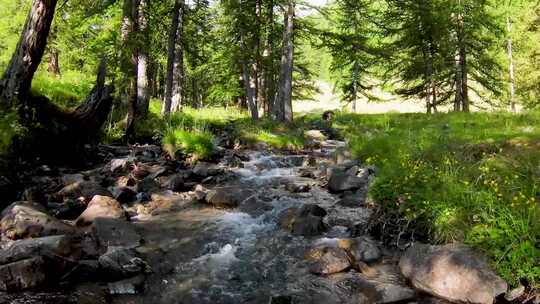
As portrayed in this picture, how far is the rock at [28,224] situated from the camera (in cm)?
639

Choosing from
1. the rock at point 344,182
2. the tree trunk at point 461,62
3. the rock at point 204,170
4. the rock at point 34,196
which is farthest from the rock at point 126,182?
the tree trunk at point 461,62

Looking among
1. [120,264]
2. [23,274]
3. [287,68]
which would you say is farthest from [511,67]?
[23,274]

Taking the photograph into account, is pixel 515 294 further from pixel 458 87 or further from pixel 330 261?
pixel 458 87

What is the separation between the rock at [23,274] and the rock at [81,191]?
11.0 ft

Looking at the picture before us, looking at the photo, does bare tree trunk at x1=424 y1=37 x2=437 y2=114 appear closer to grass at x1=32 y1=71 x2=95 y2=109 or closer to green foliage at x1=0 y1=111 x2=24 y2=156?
grass at x1=32 y1=71 x2=95 y2=109

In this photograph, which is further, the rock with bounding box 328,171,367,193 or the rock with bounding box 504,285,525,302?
the rock with bounding box 328,171,367,193

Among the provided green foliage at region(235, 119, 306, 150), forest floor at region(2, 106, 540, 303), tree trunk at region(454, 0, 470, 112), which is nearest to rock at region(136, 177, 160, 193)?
forest floor at region(2, 106, 540, 303)

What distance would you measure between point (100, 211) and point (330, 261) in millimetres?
4159

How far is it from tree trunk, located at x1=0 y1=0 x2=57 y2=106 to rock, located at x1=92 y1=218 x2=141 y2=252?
4.88 meters

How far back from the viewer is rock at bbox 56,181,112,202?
8.68 metres

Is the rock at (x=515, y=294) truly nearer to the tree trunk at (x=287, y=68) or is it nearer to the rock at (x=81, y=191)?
the rock at (x=81, y=191)

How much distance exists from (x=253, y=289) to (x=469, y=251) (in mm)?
2715

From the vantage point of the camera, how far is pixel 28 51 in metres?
10.1

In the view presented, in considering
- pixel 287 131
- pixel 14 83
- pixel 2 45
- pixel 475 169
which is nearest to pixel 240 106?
pixel 287 131
